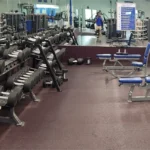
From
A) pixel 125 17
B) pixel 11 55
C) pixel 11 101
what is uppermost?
pixel 125 17

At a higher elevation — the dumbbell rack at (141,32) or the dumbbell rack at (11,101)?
the dumbbell rack at (141,32)

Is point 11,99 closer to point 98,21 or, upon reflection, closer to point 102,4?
point 98,21

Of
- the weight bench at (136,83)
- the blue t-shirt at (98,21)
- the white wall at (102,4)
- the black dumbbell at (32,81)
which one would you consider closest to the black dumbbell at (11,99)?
the black dumbbell at (32,81)

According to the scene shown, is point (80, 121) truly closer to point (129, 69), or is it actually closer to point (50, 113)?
point (50, 113)

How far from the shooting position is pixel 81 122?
3250mm

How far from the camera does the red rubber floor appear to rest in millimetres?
2676

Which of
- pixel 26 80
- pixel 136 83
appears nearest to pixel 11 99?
pixel 26 80

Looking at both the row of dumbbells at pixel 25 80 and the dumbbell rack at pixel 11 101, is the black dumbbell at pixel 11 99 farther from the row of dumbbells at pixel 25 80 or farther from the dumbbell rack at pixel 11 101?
the row of dumbbells at pixel 25 80

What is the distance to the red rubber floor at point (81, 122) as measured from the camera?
2.68 metres

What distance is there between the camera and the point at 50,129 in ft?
9.99

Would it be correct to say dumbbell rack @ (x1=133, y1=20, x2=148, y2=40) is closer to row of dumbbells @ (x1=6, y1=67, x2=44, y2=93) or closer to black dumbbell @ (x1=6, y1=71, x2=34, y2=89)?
row of dumbbells @ (x1=6, y1=67, x2=44, y2=93)

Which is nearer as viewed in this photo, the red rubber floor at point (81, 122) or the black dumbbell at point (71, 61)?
the red rubber floor at point (81, 122)

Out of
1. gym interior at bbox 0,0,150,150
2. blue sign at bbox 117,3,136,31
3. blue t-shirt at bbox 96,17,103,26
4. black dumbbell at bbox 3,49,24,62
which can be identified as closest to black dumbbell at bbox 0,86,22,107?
gym interior at bbox 0,0,150,150

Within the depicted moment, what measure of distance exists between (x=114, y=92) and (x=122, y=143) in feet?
6.49
